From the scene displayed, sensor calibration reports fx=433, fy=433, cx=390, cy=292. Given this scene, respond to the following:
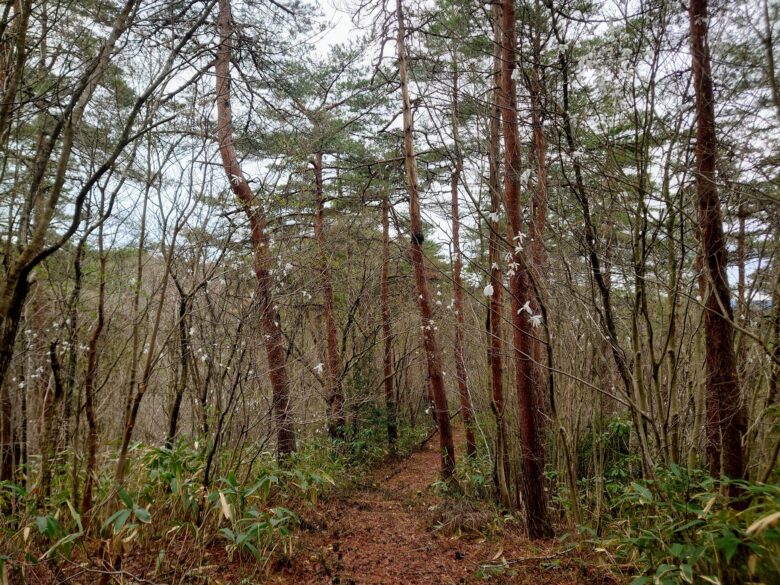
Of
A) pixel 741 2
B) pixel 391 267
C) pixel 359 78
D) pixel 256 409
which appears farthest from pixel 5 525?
pixel 391 267

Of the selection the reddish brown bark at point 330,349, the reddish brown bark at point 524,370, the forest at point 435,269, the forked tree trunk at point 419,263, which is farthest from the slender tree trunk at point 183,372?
the forked tree trunk at point 419,263

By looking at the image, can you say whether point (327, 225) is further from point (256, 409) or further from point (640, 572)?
point (640, 572)

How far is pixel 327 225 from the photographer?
730 cm

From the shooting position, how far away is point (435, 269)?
3.96 meters

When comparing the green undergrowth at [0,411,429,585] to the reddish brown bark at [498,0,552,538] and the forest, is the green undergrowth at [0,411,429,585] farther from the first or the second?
the reddish brown bark at [498,0,552,538]

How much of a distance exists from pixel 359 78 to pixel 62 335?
716cm

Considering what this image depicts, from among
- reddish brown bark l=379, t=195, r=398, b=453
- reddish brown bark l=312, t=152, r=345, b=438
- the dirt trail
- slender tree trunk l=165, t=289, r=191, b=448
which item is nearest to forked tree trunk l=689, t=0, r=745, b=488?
the dirt trail

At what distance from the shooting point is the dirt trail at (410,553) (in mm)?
3271

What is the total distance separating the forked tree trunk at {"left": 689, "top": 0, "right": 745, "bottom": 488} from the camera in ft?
8.37

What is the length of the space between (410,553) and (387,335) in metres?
4.60

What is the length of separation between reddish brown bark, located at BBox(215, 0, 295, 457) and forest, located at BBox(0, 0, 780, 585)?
0.15ft

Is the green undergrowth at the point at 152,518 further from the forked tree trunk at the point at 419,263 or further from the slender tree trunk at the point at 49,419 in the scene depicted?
the forked tree trunk at the point at 419,263

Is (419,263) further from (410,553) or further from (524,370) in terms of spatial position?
(410,553)

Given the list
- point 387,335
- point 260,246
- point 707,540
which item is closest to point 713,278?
point 707,540
